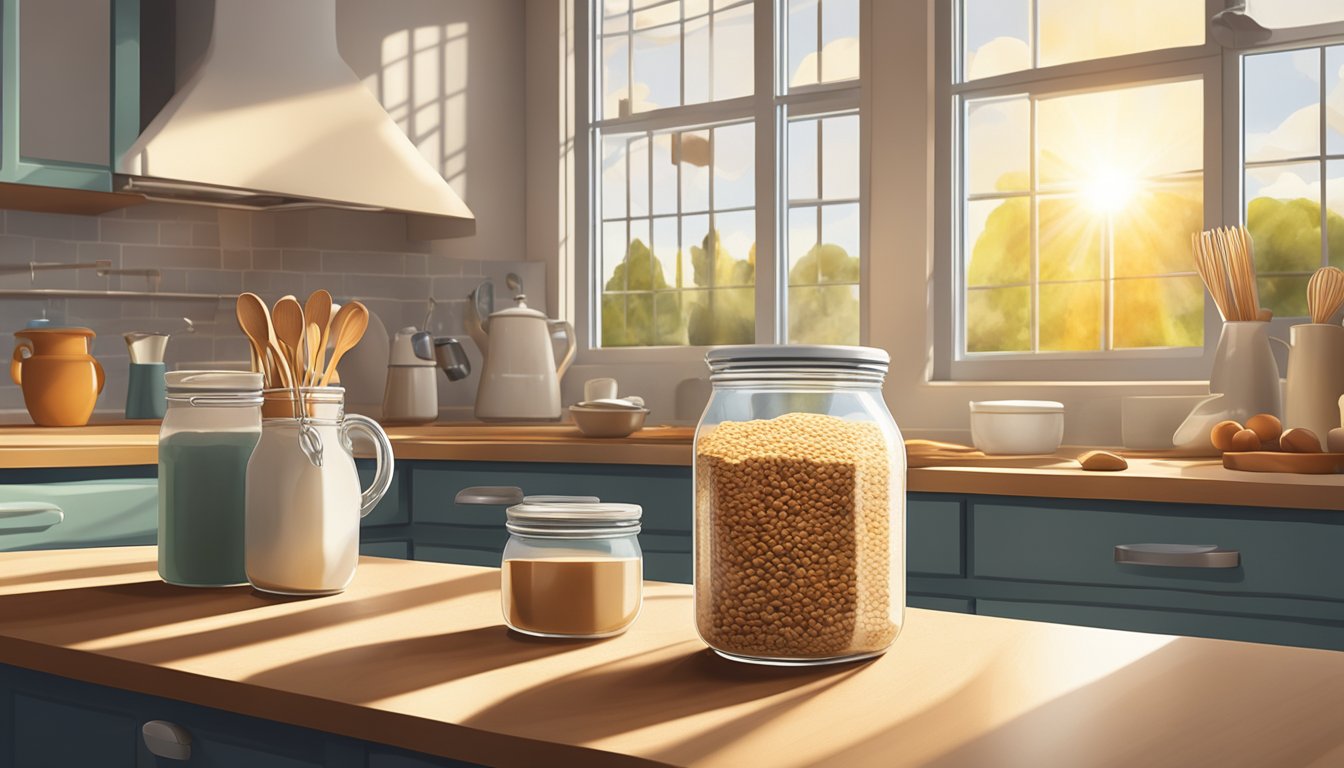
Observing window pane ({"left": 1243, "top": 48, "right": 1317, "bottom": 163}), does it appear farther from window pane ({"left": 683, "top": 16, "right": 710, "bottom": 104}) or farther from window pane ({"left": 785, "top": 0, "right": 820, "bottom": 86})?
window pane ({"left": 683, "top": 16, "right": 710, "bottom": 104})

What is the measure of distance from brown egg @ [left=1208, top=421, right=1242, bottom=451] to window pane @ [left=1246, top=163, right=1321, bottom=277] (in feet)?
2.27

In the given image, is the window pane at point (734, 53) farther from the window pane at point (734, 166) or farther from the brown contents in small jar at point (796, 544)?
the brown contents in small jar at point (796, 544)

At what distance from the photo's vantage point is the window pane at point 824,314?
11.6 feet

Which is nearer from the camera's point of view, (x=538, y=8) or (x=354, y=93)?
(x=354, y=93)

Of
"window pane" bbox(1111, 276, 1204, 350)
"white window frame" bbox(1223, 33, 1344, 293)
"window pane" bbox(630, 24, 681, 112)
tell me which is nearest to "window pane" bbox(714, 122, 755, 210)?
"window pane" bbox(630, 24, 681, 112)

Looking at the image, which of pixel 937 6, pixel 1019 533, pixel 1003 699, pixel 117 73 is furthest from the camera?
pixel 937 6

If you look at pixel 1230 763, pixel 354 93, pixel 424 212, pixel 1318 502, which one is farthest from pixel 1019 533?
pixel 354 93

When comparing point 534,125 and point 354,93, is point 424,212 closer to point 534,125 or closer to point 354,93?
point 354,93

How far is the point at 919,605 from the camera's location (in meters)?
2.17

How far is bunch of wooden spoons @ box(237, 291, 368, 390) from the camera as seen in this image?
3.35ft

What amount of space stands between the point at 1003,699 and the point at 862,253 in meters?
2.78

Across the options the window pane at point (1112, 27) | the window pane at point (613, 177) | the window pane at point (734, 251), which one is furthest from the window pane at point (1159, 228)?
the window pane at point (613, 177)

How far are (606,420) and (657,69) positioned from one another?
1.67 m

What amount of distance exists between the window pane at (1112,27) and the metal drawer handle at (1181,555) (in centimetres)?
157
